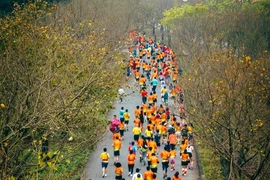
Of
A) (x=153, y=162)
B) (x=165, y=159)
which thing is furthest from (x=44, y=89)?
(x=165, y=159)

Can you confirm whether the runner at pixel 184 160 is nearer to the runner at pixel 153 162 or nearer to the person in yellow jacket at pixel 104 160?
the runner at pixel 153 162

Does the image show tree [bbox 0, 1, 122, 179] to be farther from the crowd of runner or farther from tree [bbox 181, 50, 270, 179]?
tree [bbox 181, 50, 270, 179]

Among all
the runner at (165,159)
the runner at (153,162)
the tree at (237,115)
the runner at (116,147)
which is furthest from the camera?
the runner at (116,147)

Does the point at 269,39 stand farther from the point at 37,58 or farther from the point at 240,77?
the point at 37,58

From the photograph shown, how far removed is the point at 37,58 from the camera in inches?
723

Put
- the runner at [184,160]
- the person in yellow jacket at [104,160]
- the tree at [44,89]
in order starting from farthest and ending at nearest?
the runner at [184,160] → the person in yellow jacket at [104,160] → the tree at [44,89]

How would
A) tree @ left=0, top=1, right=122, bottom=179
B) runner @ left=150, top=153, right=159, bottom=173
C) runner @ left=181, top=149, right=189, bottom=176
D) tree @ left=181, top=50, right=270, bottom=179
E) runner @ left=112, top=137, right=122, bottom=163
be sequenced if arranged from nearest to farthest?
1. tree @ left=0, top=1, right=122, bottom=179
2. tree @ left=181, top=50, right=270, bottom=179
3. runner @ left=150, top=153, right=159, bottom=173
4. runner @ left=181, top=149, right=189, bottom=176
5. runner @ left=112, top=137, right=122, bottom=163

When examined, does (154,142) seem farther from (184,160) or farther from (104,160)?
(104,160)

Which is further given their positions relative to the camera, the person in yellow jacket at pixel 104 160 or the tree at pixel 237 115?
the person in yellow jacket at pixel 104 160

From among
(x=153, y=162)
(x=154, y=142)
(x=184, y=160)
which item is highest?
(x=154, y=142)

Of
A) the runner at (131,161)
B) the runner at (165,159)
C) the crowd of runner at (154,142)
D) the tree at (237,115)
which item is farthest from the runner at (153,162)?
the tree at (237,115)

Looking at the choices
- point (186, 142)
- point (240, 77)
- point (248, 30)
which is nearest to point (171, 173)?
point (186, 142)

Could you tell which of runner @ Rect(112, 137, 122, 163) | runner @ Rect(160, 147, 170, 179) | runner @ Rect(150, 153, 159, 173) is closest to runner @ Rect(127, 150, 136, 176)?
runner @ Rect(150, 153, 159, 173)

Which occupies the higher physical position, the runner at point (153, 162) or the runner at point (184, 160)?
the runner at point (184, 160)
